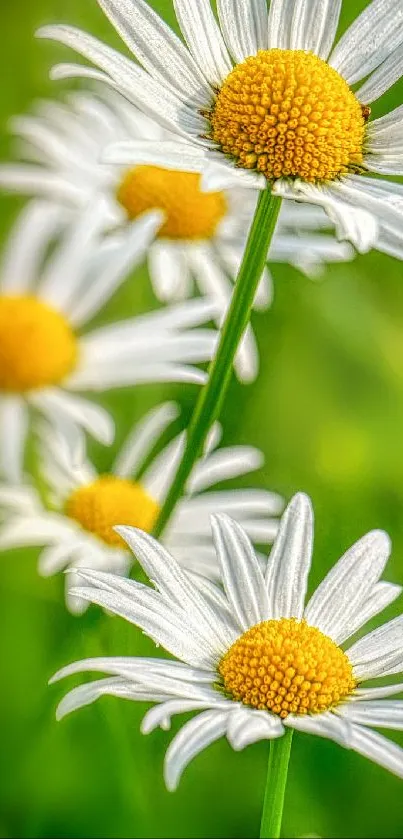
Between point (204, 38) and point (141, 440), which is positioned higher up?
point (204, 38)

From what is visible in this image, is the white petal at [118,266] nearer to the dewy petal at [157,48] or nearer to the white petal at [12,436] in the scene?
the white petal at [12,436]

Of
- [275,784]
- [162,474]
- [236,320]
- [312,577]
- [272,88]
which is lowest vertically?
[312,577]

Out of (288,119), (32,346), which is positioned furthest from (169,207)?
(288,119)

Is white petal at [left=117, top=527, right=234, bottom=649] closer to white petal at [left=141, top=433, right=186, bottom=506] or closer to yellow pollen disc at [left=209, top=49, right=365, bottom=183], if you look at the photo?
yellow pollen disc at [left=209, top=49, right=365, bottom=183]

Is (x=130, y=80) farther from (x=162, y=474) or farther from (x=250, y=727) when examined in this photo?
(x=162, y=474)

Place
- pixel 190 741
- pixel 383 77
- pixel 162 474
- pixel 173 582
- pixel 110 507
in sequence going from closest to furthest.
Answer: pixel 190 741
pixel 173 582
pixel 383 77
pixel 110 507
pixel 162 474

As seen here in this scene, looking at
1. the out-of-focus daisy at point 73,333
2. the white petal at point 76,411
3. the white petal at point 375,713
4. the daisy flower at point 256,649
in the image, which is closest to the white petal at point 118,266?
the out-of-focus daisy at point 73,333

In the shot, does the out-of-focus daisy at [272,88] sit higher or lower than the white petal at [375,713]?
higher
